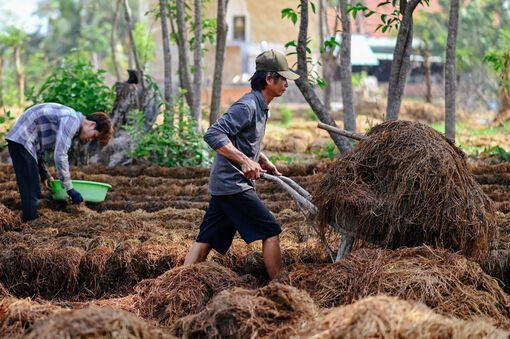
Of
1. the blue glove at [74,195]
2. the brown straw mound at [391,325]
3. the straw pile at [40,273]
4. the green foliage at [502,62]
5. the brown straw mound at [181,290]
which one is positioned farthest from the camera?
the green foliage at [502,62]

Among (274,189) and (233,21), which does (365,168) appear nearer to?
(274,189)

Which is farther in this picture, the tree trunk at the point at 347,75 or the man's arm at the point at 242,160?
the tree trunk at the point at 347,75

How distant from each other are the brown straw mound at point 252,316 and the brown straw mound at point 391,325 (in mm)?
371

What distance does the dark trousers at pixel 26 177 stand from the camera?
6141 millimetres

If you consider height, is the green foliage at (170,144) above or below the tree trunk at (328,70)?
below

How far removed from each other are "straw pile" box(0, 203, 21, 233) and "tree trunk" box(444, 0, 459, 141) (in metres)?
5.83

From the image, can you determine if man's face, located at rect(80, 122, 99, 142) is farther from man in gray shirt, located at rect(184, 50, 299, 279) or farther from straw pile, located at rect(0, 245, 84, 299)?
man in gray shirt, located at rect(184, 50, 299, 279)

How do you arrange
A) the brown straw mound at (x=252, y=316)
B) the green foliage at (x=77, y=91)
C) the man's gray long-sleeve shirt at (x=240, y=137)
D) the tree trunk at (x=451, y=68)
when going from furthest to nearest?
1. the green foliage at (x=77, y=91)
2. the tree trunk at (x=451, y=68)
3. the man's gray long-sleeve shirt at (x=240, y=137)
4. the brown straw mound at (x=252, y=316)

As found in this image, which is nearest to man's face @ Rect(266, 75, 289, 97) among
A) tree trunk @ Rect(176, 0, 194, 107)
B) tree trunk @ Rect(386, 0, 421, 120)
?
tree trunk @ Rect(386, 0, 421, 120)

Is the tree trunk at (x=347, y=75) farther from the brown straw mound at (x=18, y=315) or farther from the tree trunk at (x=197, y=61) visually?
the brown straw mound at (x=18, y=315)

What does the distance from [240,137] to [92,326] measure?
1955mm

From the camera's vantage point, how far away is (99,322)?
2.48 m

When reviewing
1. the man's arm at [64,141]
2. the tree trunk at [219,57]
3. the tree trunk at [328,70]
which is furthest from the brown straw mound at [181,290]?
the tree trunk at [328,70]

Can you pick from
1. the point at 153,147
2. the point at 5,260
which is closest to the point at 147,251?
the point at 5,260
